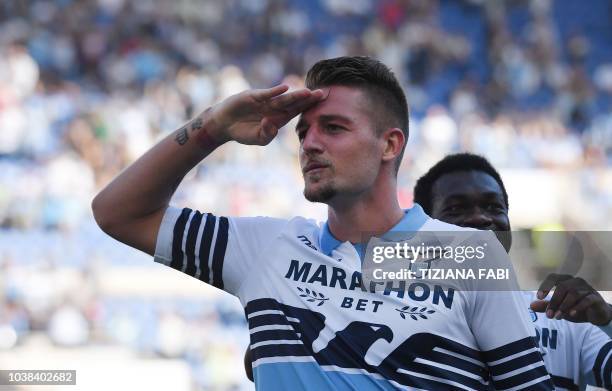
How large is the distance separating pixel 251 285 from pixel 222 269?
0.36 feet

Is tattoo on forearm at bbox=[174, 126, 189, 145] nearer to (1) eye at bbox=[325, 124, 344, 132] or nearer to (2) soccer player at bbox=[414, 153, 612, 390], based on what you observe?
(1) eye at bbox=[325, 124, 344, 132]

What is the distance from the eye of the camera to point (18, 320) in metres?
10.8

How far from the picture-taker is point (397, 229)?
3287mm

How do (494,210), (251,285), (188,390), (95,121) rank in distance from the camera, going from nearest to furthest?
(251,285)
(494,210)
(188,390)
(95,121)

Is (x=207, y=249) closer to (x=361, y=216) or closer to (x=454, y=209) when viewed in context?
(x=361, y=216)

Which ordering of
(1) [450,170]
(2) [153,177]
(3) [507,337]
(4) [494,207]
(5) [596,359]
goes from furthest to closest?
(1) [450,170] < (4) [494,207] < (5) [596,359] < (2) [153,177] < (3) [507,337]

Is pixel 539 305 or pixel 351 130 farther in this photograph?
pixel 351 130

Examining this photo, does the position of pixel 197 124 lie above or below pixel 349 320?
above

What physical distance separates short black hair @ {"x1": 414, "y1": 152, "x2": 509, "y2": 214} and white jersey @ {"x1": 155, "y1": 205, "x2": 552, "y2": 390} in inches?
40.1

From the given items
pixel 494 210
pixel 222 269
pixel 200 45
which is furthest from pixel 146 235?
pixel 200 45

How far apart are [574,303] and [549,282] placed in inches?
6.9

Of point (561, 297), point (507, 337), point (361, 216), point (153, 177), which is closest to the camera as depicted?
point (507, 337)

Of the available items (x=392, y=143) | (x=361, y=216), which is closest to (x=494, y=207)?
(x=392, y=143)

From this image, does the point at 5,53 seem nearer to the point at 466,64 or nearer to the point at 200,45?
the point at 200,45
